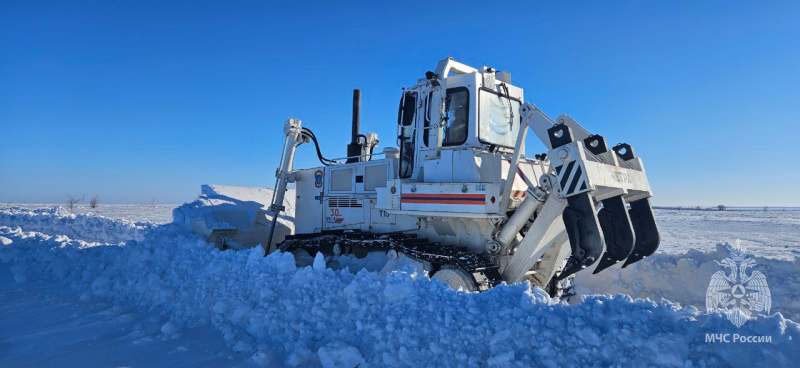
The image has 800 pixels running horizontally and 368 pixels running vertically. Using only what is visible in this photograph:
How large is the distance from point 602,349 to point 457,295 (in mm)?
1372

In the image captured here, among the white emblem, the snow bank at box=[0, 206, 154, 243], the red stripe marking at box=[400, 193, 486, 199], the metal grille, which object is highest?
the red stripe marking at box=[400, 193, 486, 199]

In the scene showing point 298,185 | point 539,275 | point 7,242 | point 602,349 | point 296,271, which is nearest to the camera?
point 602,349

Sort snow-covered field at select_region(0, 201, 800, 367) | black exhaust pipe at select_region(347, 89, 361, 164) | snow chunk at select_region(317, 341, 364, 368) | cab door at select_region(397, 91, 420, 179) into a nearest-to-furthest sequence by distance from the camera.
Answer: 1. snow-covered field at select_region(0, 201, 800, 367)
2. snow chunk at select_region(317, 341, 364, 368)
3. cab door at select_region(397, 91, 420, 179)
4. black exhaust pipe at select_region(347, 89, 361, 164)

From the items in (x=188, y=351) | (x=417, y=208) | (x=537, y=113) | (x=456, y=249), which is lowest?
(x=188, y=351)

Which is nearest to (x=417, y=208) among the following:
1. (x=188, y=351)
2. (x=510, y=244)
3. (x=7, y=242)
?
(x=510, y=244)

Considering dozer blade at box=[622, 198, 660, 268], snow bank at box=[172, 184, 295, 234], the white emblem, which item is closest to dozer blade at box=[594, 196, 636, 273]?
dozer blade at box=[622, 198, 660, 268]

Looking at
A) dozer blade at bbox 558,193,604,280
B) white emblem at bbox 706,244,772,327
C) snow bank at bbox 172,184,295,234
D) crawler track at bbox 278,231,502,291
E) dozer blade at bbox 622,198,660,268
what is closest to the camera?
dozer blade at bbox 558,193,604,280

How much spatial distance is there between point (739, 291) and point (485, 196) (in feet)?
12.0

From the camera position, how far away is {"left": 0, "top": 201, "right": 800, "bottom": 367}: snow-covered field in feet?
10.3

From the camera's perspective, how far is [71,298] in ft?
23.3

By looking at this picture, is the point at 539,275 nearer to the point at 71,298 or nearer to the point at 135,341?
the point at 135,341

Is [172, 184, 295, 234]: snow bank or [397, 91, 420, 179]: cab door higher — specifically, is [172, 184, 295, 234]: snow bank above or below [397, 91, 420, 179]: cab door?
below

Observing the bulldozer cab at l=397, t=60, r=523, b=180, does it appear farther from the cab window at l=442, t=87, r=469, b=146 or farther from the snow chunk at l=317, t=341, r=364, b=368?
the snow chunk at l=317, t=341, r=364, b=368

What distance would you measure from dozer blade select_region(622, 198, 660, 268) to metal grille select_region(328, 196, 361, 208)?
442cm
